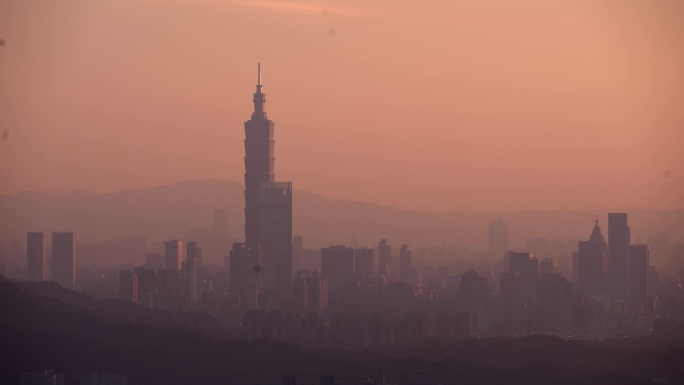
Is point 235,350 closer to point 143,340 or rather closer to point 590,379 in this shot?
point 143,340

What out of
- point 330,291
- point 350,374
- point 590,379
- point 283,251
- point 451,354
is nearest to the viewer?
point 350,374

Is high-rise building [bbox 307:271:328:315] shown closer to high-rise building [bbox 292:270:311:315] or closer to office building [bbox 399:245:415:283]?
high-rise building [bbox 292:270:311:315]

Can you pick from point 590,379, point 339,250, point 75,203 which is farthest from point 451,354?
point 339,250

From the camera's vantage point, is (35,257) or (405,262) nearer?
(35,257)

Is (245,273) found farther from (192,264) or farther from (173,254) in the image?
(173,254)

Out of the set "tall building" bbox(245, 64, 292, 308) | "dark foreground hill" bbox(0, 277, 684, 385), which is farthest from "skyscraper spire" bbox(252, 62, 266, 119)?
"dark foreground hill" bbox(0, 277, 684, 385)

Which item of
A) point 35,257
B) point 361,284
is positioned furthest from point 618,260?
point 35,257
